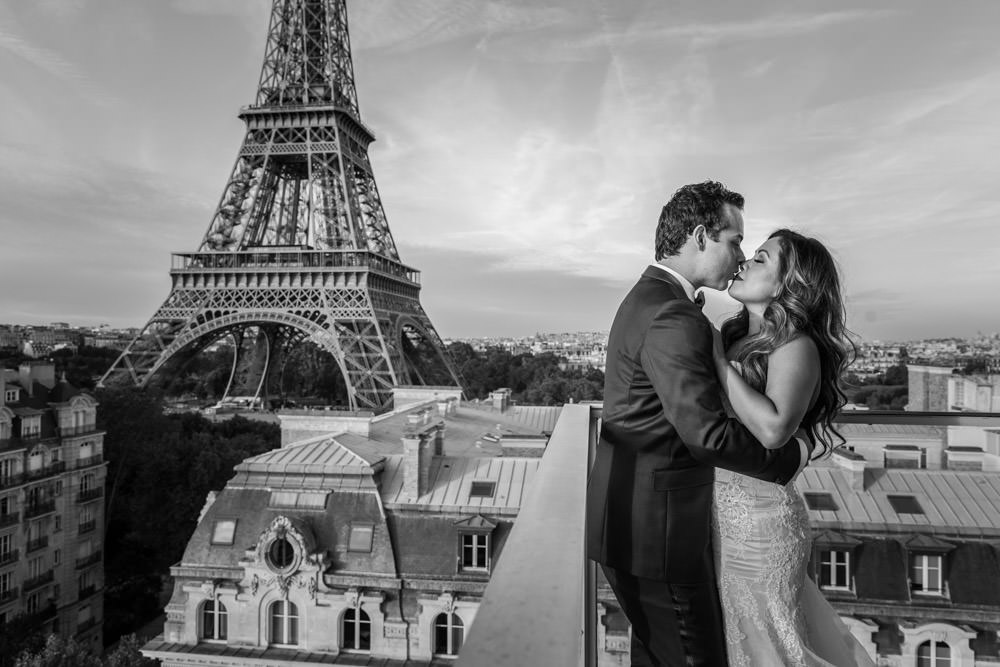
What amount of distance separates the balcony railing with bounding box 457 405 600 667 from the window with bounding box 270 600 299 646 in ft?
24.9

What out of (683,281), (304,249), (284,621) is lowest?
(284,621)

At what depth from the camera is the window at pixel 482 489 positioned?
30.2 feet

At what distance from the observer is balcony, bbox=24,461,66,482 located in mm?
16016

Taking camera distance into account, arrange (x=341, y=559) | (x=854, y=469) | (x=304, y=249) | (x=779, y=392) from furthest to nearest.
A: (x=304, y=249) < (x=341, y=559) < (x=854, y=469) < (x=779, y=392)

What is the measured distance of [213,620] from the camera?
872cm

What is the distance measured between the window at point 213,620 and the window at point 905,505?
25.8 feet

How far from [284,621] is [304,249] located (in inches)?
913

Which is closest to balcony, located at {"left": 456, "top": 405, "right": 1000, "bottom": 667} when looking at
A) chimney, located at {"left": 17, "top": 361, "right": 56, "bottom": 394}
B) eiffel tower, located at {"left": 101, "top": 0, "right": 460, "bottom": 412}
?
chimney, located at {"left": 17, "top": 361, "right": 56, "bottom": 394}

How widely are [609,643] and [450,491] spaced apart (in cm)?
727

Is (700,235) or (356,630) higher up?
(700,235)

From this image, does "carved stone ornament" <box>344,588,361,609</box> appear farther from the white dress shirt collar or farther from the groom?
the white dress shirt collar

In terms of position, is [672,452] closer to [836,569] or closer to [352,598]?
[836,569]

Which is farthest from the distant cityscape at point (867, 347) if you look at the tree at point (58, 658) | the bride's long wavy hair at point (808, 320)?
the tree at point (58, 658)

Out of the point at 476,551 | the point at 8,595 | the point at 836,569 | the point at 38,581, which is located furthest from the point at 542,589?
the point at 38,581
